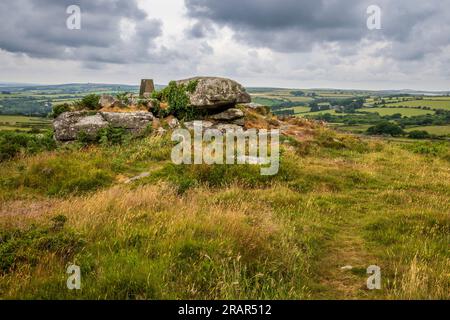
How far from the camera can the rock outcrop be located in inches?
742

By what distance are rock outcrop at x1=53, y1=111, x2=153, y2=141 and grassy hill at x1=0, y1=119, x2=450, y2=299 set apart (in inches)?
178

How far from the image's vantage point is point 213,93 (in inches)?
886

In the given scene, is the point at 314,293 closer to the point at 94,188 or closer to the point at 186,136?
the point at 94,188

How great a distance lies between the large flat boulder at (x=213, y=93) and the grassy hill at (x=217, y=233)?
8.68 metres

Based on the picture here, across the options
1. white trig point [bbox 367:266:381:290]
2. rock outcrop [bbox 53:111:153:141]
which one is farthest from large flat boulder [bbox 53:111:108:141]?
white trig point [bbox 367:266:381:290]

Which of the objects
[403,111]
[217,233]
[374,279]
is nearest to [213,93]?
[217,233]

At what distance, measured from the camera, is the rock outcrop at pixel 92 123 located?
1884 centimetres

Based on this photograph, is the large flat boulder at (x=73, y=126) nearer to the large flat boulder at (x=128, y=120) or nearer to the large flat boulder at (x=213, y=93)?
the large flat boulder at (x=128, y=120)

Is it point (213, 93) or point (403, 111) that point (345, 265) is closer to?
point (213, 93)

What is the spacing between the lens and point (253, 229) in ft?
23.6

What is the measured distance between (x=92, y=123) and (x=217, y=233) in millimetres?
13974

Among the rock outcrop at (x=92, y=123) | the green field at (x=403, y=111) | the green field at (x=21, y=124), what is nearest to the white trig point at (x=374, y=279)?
the rock outcrop at (x=92, y=123)

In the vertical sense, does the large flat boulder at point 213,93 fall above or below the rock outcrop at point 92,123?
above
